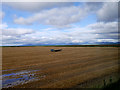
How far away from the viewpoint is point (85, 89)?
231 inches

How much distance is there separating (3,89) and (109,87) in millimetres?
7060

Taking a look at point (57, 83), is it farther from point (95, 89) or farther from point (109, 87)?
point (109, 87)

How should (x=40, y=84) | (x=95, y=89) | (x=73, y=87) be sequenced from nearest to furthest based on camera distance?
(x=95, y=89), (x=73, y=87), (x=40, y=84)

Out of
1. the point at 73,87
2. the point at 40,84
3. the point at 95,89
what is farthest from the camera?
the point at 40,84

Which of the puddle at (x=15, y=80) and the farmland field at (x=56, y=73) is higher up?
the farmland field at (x=56, y=73)

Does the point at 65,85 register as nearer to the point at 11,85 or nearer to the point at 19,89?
the point at 19,89

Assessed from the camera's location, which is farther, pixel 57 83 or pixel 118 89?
pixel 57 83

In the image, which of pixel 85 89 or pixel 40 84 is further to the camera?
pixel 40 84

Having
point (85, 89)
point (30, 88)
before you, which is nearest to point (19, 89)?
point (30, 88)

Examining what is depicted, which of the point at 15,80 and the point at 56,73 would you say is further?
the point at 56,73

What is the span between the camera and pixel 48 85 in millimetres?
6516

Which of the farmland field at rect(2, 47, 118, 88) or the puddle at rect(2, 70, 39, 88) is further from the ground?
the farmland field at rect(2, 47, 118, 88)

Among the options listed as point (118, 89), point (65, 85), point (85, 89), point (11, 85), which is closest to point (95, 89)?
point (85, 89)

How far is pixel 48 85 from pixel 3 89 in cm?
300
